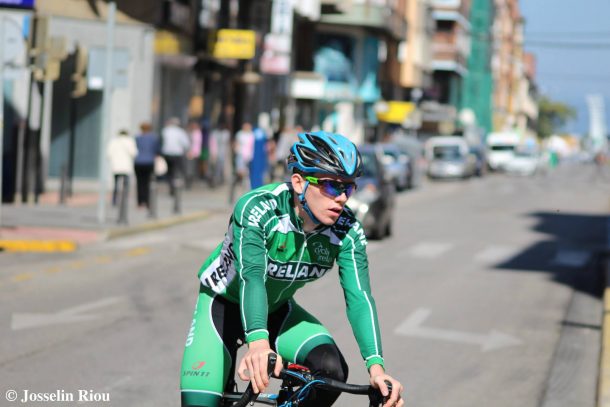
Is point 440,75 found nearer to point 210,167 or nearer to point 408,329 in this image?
point 210,167

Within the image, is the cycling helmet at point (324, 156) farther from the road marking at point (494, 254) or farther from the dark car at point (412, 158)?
the dark car at point (412, 158)

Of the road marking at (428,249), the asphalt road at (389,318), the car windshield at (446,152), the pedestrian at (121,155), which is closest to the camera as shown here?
the asphalt road at (389,318)

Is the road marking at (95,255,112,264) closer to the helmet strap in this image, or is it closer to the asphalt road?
the asphalt road

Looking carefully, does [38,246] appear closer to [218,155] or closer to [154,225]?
[154,225]

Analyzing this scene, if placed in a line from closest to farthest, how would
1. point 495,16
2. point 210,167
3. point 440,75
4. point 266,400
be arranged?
point 266,400
point 210,167
point 440,75
point 495,16

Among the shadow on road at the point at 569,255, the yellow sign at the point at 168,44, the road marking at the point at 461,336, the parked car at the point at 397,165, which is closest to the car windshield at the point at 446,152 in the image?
the parked car at the point at 397,165

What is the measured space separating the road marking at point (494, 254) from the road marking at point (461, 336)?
7.38m

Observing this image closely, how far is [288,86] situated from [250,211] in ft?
157

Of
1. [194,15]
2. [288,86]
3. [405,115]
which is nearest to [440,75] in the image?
[405,115]

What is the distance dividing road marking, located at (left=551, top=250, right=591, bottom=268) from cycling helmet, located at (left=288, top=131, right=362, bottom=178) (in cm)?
1483

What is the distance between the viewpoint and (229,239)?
15.8 feet

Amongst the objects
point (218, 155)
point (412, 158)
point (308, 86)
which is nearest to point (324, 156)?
point (218, 155)

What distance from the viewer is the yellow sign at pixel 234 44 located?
117ft

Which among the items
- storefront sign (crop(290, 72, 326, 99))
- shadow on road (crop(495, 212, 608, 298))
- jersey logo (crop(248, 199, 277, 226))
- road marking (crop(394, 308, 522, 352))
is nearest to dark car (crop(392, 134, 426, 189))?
storefront sign (crop(290, 72, 326, 99))
